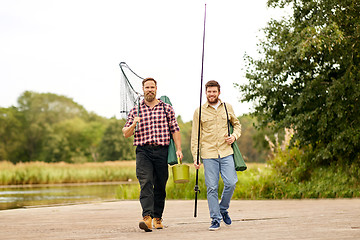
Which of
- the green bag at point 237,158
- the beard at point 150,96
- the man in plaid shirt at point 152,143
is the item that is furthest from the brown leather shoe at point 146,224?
the beard at point 150,96

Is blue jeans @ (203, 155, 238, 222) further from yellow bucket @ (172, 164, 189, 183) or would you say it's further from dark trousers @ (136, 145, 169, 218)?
dark trousers @ (136, 145, 169, 218)

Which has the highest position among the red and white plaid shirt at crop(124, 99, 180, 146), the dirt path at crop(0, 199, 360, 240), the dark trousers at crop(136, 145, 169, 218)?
the red and white plaid shirt at crop(124, 99, 180, 146)

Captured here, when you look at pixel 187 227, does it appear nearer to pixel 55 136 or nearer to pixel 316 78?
pixel 316 78

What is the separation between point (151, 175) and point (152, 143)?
444 mm

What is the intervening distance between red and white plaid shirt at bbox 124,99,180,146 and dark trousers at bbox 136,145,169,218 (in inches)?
4.2

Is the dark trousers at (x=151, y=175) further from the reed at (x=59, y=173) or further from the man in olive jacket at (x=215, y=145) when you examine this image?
the reed at (x=59, y=173)

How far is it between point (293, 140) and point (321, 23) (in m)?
3.52

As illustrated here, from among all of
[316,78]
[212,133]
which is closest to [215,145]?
[212,133]

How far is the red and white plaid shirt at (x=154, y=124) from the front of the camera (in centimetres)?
728

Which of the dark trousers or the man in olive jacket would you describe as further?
the dark trousers

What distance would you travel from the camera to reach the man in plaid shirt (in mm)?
7195

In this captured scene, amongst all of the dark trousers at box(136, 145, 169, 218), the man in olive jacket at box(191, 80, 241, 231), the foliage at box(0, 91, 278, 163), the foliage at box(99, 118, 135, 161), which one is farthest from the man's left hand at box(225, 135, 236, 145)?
the foliage at box(99, 118, 135, 161)

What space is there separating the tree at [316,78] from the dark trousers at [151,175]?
25.5ft

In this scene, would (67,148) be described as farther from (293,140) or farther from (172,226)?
(172,226)
